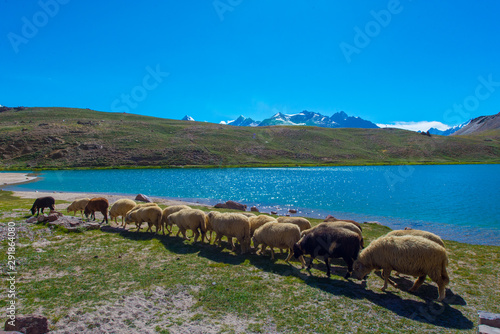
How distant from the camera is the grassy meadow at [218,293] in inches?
297

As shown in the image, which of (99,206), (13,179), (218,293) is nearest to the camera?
(218,293)

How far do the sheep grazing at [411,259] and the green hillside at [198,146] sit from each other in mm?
103414

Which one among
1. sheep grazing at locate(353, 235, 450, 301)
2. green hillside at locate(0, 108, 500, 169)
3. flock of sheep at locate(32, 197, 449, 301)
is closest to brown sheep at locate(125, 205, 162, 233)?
flock of sheep at locate(32, 197, 449, 301)

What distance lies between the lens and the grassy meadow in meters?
7.55

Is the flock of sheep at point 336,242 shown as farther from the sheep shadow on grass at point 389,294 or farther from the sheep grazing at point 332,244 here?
the sheep shadow on grass at point 389,294

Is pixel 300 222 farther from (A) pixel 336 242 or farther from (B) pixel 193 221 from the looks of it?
(B) pixel 193 221

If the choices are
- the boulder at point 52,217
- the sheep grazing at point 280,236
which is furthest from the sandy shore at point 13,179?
the sheep grazing at point 280,236

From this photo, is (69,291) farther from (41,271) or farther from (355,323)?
(355,323)

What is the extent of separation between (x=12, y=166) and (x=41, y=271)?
11052cm

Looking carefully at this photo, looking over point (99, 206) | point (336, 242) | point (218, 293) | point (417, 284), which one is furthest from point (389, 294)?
point (99, 206)

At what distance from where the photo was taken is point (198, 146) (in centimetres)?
12619

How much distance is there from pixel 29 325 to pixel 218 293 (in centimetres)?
497

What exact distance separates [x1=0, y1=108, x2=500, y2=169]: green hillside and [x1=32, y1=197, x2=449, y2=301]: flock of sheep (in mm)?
95863

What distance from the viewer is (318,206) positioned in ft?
119
